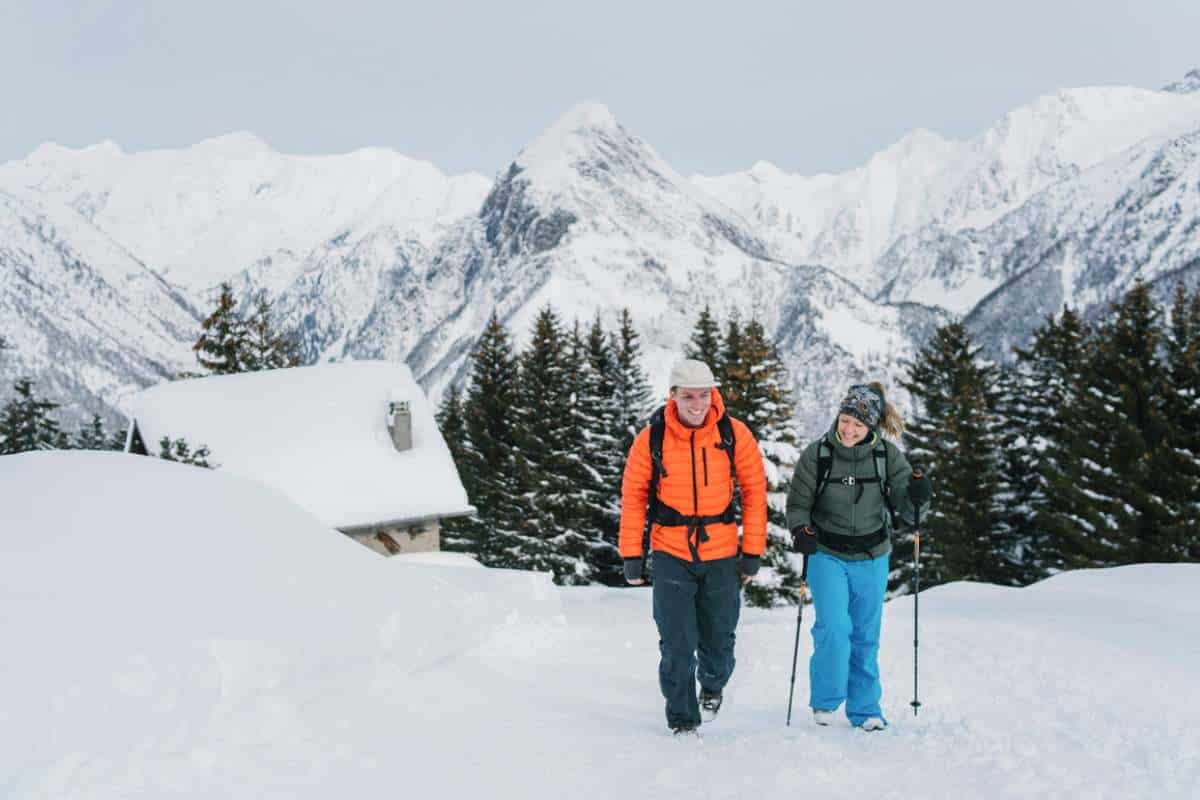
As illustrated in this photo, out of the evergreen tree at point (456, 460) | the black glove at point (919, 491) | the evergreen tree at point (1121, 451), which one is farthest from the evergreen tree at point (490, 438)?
the black glove at point (919, 491)

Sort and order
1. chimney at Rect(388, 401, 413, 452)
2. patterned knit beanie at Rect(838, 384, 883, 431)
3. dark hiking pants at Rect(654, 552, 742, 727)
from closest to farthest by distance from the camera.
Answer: dark hiking pants at Rect(654, 552, 742, 727) < patterned knit beanie at Rect(838, 384, 883, 431) < chimney at Rect(388, 401, 413, 452)

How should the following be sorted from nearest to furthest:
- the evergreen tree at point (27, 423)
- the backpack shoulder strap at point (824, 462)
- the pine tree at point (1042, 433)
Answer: the backpack shoulder strap at point (824, 462) → the pine tree at point (1042, 433) → the evergreen tree at point (27, 423)

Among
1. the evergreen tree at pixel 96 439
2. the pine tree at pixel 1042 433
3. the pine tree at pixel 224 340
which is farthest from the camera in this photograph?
the evergreen tree at pixel 96 439

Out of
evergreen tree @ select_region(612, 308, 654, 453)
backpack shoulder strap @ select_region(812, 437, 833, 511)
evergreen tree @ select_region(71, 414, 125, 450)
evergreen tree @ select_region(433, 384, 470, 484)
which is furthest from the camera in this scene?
evergreen tree @ select_region(71, 414, 125, 450)

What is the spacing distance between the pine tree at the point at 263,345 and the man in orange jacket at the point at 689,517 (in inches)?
1355

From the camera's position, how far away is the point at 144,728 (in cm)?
448

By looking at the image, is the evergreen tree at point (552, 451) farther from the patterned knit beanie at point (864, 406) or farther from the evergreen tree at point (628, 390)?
the patterned knit beanie at point (864, 406)

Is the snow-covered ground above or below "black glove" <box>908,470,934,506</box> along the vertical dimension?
below

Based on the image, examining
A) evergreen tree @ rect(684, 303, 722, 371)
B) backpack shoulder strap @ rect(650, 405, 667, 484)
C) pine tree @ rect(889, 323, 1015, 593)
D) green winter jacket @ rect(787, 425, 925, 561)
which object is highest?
evergreen tree @ rect(684, 303, 722, 371)

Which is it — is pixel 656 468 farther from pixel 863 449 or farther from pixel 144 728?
pixel 144 728

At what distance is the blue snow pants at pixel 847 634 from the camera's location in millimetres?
5637

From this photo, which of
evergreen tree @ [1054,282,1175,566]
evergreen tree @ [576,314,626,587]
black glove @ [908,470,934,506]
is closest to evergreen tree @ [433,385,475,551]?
evergreen tree @ [576,314,626,587]

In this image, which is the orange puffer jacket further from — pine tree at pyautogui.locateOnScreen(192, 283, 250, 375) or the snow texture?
pine tree at pyautogui.locateOnScreen(192, 283, 250, 375)

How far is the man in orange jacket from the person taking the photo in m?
5.35
